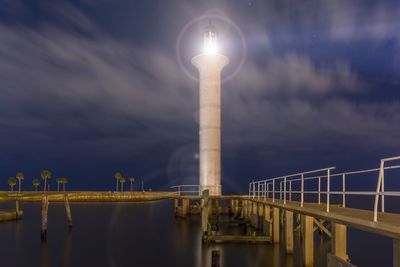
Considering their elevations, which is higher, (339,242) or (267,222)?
(339,242)

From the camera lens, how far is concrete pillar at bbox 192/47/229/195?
30141 millimetres

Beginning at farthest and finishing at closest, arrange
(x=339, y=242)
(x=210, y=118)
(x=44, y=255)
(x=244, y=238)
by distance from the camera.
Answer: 1. (x=210, y=118)
2. (x=44, y=255)
3. (x=244, y=238)
4. (x=339, y=242)

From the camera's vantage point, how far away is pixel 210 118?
30.1 meters

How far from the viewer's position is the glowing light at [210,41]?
31297 millimetres

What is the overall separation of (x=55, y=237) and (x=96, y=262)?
890 centimetres

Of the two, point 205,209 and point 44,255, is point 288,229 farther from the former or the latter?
point 44,255

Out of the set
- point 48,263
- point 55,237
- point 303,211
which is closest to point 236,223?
point 55,237

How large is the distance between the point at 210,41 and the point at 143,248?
1783cm

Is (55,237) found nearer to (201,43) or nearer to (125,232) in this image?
(125,232)

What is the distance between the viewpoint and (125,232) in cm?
2803

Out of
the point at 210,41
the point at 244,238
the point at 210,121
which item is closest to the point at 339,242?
the point at 244,238

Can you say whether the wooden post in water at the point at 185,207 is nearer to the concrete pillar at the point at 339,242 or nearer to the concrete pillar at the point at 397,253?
the concrete pillar at the point at 339,242

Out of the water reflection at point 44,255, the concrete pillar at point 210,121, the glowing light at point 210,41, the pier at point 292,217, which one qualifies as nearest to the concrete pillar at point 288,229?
the pier at point 292,217

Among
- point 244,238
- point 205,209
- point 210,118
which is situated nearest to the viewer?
point 244,238
